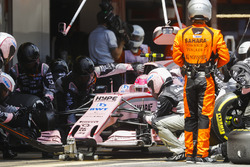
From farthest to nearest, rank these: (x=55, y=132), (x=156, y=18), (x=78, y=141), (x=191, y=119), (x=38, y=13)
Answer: (x=156, y=18) → (x=38, y=13) → (x=55, y=132) → (x=78, y=141) → (x=191, y=119)

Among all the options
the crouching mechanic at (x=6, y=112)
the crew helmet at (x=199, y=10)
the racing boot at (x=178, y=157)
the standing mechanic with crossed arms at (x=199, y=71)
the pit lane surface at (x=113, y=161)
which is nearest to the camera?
the pit lane surface at (x=113, y=161)

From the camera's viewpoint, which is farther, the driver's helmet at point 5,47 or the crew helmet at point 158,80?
the driver's helmet at point 5,47

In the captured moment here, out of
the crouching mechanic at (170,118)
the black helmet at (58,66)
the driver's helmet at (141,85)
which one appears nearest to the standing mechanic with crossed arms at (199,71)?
the crouching mechanic at (170,118)

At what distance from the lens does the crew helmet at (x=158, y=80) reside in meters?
11.5

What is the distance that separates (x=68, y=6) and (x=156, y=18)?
206 centimetres

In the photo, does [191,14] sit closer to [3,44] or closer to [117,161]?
[117,161]

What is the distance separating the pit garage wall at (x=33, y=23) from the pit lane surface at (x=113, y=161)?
3.50m

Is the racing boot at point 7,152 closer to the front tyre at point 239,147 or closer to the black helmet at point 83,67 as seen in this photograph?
the black helmet at point 83,67

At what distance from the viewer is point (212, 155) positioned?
11078mm

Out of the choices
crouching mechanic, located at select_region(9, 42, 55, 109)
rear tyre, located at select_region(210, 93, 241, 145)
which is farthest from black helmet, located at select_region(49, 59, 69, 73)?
rear tyre, located at select_region(210, 93, 241, 145)

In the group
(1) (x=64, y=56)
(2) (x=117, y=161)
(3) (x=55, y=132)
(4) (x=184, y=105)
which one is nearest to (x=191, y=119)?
(4) (x=184, y=105)

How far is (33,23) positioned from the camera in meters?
16.3

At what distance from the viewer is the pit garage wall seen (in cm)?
1596

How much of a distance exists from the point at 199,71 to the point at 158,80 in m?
1.09
